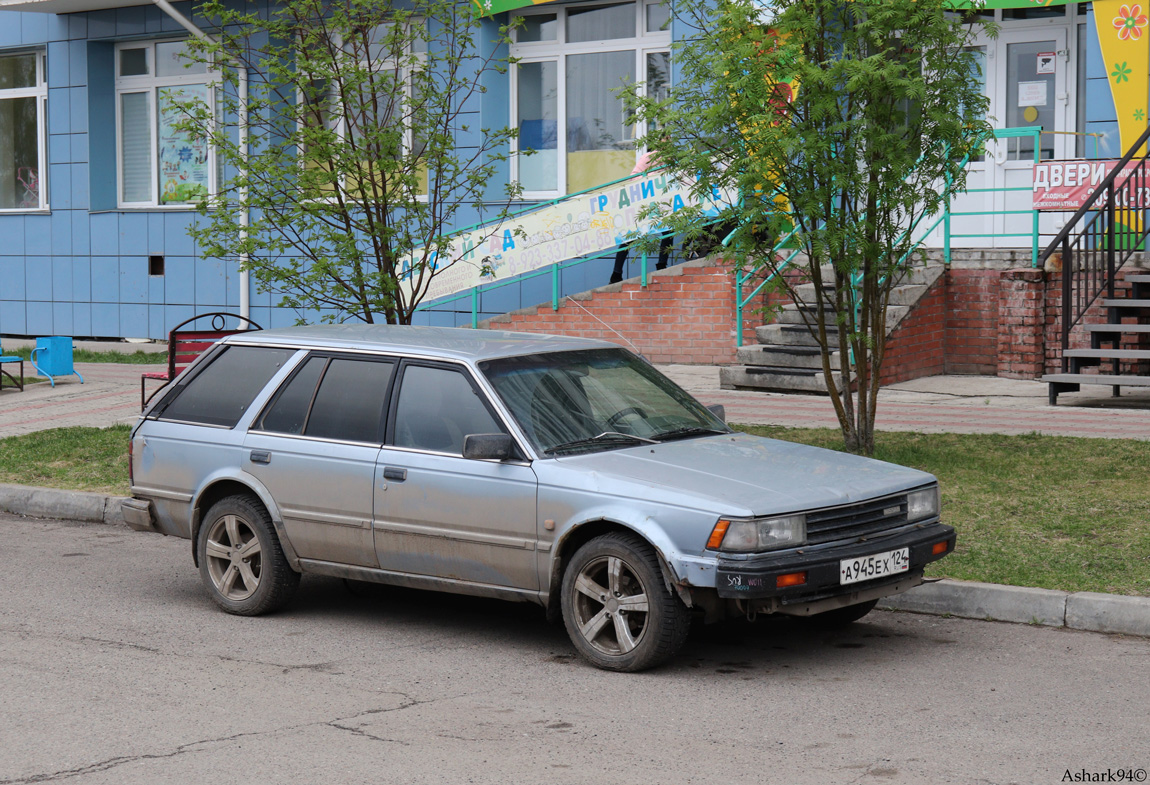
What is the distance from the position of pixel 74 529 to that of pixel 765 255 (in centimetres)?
518

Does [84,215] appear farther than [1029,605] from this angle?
Yes

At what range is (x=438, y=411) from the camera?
650 centimetres

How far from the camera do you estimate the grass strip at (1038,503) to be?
23.0 ft

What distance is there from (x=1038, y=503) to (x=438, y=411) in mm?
4125

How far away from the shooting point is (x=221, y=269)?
20734 millimetres

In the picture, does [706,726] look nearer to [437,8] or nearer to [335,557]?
[335,557]

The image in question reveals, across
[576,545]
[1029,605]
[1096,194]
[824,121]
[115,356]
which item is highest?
[824,121]

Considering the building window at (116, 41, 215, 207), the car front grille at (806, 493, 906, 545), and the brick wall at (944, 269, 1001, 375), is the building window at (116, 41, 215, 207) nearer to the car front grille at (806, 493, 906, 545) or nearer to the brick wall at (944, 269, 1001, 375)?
the brick wall at (944, 269, 1001, 375)

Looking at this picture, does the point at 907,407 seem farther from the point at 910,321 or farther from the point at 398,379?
the point at 398,379

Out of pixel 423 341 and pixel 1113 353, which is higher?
pixel 423 341

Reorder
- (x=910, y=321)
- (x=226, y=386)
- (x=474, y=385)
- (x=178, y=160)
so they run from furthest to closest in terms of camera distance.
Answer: (x=178, y=160) < (x=910, y=321) < (x=226, y=386) < (x=474, y=385)

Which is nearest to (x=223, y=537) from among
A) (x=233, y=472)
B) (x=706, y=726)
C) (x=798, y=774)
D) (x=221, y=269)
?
(x=233, y=472)

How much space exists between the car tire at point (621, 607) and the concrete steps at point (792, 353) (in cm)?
839

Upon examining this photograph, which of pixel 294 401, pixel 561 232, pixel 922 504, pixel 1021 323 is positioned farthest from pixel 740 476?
pixel 561 232
